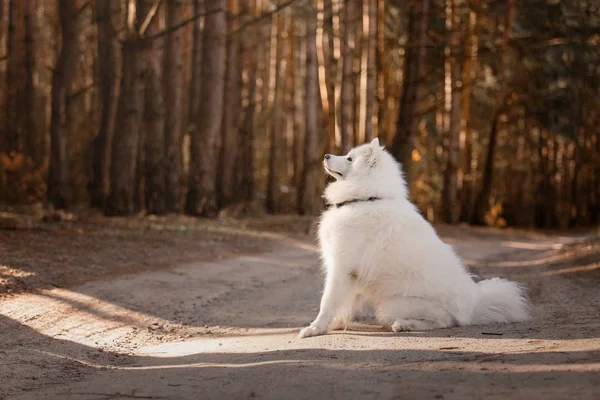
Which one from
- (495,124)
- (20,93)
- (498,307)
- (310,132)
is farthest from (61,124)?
(495,124)

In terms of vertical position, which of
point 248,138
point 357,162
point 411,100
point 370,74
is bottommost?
point 357,162

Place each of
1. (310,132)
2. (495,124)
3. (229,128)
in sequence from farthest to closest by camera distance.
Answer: (495,124)
(310,132)
(229,128)

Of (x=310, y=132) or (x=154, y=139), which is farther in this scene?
(x=310, y=132)

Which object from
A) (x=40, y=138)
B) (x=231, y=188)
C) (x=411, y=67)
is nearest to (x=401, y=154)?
(x=411, y=67)

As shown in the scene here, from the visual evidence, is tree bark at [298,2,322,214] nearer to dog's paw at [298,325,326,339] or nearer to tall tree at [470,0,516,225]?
tall tree at [470,0,516,225]

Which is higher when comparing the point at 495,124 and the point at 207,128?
the point at 495,124

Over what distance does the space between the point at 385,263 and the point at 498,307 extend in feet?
4.62

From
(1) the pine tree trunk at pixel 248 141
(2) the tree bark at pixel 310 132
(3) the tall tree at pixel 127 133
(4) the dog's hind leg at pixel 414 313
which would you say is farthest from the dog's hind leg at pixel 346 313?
(1) the pine tree trunk at pixel 248 141

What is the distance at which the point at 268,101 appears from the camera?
52.2 m

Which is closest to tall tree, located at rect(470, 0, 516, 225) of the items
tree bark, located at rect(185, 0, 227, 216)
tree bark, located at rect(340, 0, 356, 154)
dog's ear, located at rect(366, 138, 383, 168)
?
tree bark, located at rect(340, 0, 356, 154)

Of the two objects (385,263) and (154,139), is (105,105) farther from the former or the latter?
(385,263)

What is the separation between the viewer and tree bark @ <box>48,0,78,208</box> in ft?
76.9

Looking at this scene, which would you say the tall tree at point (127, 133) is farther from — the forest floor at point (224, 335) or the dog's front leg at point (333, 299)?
the dog's front leg at point (333, 299)

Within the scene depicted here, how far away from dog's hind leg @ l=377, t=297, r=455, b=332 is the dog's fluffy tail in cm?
56
